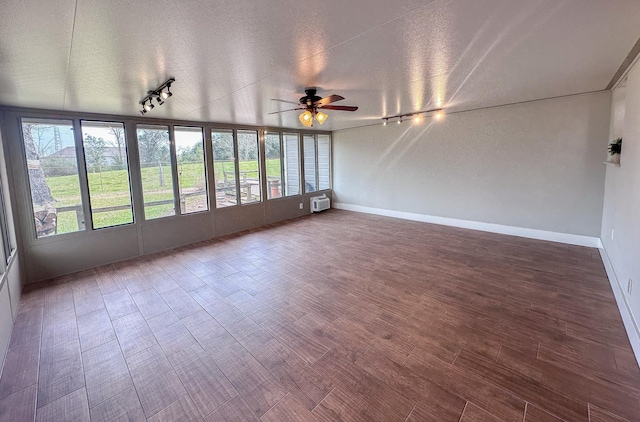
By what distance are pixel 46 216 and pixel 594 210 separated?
835 centimetres

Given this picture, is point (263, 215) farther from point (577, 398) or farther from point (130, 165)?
point (577, 398)

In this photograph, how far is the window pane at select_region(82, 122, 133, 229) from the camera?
4.36 metres

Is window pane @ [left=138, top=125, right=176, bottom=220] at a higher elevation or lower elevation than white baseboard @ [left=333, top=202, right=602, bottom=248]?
higher

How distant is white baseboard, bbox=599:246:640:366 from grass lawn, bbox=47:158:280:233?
20.3 feet

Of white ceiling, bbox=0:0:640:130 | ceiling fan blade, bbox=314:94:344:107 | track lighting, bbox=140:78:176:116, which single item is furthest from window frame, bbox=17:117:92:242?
ceiling fan blade, bbox=314:94:344:107

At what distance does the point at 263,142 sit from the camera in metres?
6.66

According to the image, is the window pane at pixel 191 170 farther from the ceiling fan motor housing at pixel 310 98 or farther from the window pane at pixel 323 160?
the window pane at pixel 323 160

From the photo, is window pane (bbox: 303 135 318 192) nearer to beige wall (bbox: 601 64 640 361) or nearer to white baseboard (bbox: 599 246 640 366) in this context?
beige wall (bbox: 601 64 640 361)

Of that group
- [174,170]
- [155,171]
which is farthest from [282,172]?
[155,171]

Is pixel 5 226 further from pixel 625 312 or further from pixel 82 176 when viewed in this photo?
pixel 625 312

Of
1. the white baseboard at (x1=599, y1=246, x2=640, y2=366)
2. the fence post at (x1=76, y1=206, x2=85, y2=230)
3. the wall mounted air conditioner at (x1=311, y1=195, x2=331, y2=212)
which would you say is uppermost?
the fence post at (x1=76, y1=206, x2=85, y2=230)

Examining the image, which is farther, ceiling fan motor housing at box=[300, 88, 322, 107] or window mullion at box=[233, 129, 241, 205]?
window mullion at box=[233, 129, 241, 205]

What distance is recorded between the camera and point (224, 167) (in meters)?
6.02

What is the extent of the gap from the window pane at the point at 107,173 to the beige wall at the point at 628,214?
21.0 ft
